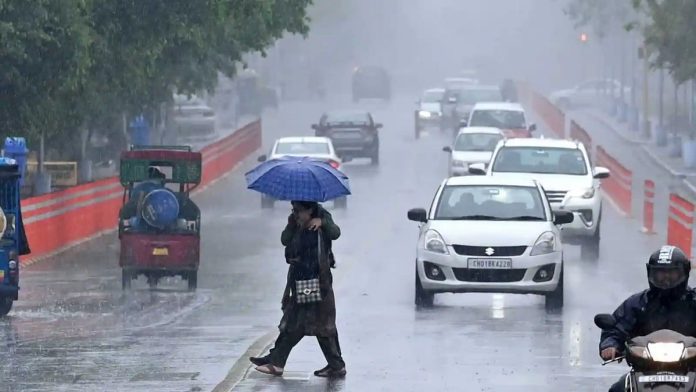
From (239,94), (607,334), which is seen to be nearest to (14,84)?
(607,334)

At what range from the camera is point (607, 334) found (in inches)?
413

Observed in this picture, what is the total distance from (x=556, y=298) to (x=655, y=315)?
11.4 metres

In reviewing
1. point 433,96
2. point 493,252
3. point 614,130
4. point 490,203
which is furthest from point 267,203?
point 433,96

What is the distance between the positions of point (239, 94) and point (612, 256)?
62.6 m

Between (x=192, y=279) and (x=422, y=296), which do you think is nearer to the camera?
(x=422, y=296)

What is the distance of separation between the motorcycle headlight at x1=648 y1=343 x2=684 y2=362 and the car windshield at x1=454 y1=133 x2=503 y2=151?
3619cm

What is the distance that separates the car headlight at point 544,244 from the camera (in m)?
21.8

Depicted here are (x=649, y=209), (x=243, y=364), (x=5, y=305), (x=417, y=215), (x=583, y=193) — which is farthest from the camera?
(x=649, y=209)

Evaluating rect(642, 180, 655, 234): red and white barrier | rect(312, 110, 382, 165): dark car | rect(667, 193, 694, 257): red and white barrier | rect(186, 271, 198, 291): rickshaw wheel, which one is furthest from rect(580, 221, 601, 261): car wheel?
rect(312, 110, 382, 165): dark car

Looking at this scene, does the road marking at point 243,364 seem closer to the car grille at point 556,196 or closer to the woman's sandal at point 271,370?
the woman's sandal at point 271,370

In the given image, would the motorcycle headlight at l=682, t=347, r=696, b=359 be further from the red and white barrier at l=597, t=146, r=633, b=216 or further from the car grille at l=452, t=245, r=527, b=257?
the red and white barrier at l=597, t=146, r=633, b=216

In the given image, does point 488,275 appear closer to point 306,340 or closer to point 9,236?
point 306,340

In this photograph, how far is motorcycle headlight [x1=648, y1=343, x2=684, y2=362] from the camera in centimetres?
973

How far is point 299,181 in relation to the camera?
15898 mm
